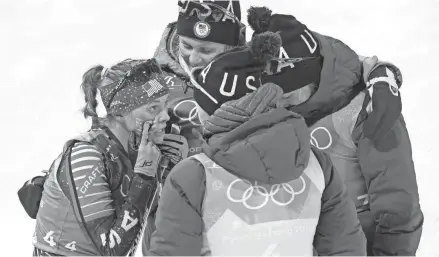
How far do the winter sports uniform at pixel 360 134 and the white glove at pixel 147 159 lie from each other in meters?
0.78

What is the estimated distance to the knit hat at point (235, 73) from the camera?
3.24 m

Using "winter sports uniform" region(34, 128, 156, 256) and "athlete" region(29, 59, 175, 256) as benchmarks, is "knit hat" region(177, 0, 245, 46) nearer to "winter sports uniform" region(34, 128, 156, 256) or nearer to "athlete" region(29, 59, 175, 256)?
"athlete" region(29, 59, 175, 256)

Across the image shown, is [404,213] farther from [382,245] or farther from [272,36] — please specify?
[272,36]

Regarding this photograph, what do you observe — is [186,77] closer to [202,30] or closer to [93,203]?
[202,30]

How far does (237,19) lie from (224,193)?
188cm

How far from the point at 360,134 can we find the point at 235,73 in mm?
996

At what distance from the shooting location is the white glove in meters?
4.21

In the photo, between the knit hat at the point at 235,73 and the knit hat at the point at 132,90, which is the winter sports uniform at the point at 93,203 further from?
the knit hat at the point at 235,73

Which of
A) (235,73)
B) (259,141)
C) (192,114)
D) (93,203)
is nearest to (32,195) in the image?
(93,203)

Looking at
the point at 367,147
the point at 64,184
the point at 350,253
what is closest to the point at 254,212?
the point at 350,253

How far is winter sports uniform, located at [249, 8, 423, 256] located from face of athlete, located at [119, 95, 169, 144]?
72 centimetres

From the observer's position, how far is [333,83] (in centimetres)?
398

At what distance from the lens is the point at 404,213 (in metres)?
3.97

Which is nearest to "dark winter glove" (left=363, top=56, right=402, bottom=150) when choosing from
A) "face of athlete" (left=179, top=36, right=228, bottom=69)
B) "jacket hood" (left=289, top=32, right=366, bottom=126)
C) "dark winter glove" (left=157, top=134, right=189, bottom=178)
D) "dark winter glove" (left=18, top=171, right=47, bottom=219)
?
"jacket hood" (left=289, top=32, right=366, bottom=126)
